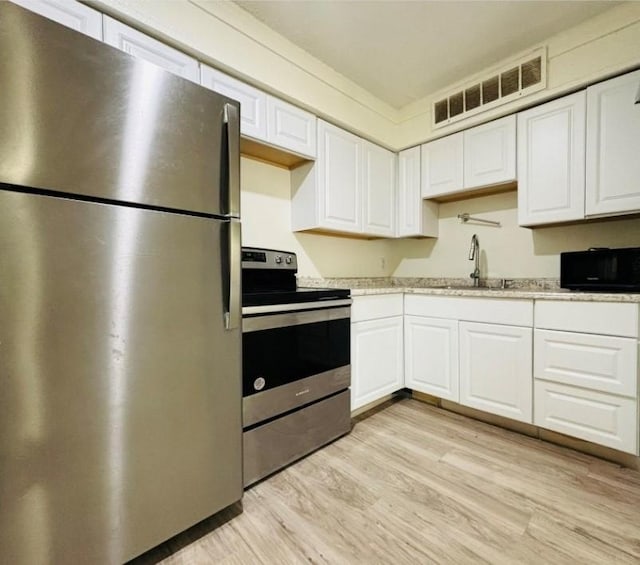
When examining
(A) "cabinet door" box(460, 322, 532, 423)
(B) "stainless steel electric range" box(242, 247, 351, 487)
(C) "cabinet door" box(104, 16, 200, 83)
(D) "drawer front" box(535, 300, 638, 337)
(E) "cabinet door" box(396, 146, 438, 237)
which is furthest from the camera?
(E) "cabinet door" box(396, 146, 438, 237)

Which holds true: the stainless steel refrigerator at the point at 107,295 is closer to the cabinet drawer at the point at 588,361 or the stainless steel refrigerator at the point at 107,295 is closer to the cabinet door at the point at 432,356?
the cabinet door at the point at 432,356

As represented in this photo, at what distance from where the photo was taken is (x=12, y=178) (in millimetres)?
794

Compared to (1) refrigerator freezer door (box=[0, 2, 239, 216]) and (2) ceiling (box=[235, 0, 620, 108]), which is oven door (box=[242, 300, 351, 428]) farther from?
(2) ceiling (box=[235, 0, 620, 108])

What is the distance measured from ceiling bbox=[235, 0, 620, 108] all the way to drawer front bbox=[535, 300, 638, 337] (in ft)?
5.44

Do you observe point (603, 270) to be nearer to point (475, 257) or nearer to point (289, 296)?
point (475, 257)

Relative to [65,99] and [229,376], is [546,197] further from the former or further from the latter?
[65,99]

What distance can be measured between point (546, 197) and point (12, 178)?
2.59m

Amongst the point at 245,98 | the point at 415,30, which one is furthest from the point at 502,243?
the point at 245,98

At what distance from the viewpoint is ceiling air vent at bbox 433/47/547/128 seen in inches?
79.1

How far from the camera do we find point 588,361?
1.65 m

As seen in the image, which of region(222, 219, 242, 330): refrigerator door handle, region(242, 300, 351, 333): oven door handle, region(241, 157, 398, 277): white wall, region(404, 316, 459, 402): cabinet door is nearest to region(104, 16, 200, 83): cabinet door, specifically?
region(241, 157, 398, 277): white wall

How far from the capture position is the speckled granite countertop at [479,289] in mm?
1633

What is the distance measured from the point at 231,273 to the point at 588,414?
197cm

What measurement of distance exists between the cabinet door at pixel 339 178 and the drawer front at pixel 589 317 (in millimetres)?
1338
